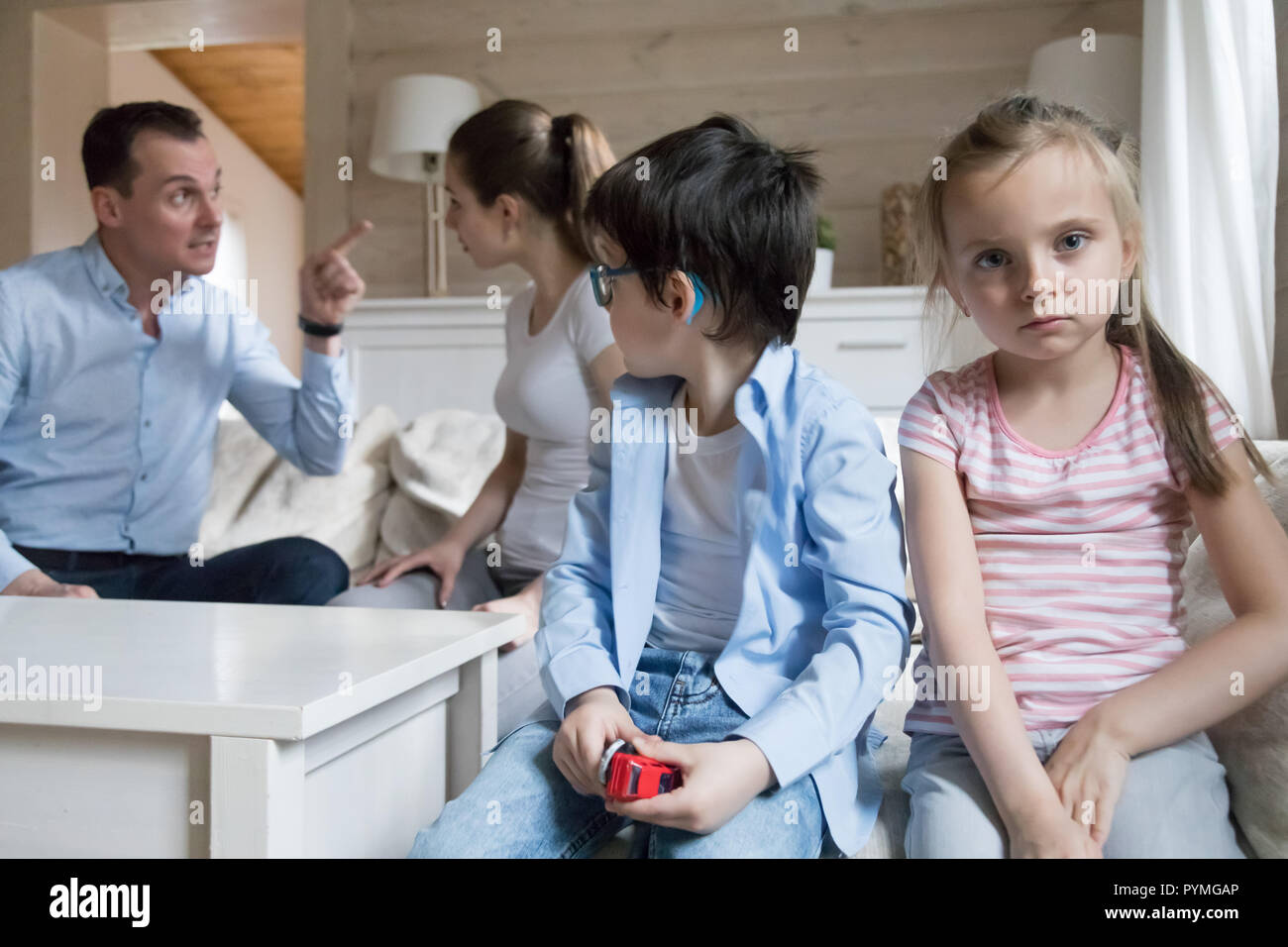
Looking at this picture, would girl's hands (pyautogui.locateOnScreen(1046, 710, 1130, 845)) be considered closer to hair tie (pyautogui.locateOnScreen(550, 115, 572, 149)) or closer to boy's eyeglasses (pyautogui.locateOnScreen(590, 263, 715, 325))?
boy's eyeglasses (pyautogui.locateOnScreen(590, 263, 715, 325))

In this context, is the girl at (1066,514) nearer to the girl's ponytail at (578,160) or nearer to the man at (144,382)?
the girl's ponytail at (578,160)

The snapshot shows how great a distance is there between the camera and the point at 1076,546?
0.89 m

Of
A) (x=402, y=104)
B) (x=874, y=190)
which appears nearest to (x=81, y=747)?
(x=402, y=104)

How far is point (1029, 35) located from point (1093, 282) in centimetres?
261

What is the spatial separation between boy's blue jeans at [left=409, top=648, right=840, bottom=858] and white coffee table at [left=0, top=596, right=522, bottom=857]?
0.10 meters

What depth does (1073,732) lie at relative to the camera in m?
0.80

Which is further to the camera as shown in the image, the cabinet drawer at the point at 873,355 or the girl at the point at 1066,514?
the cabinet drawer at the point at 873,355

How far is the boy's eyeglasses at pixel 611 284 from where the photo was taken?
0.94 metres

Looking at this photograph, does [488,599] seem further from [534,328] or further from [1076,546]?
[1076,546]

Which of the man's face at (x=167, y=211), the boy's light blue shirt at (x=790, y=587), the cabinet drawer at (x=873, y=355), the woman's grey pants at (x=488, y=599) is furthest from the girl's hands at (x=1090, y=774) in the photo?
the cabinet drawer at (x=873, y=355)

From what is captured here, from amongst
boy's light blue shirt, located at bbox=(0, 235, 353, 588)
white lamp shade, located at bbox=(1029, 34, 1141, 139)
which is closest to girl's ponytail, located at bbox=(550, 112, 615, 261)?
boy's light blue shirt, located at bbox=(0, 235, 353, 588)

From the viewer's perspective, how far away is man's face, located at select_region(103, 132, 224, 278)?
5.43 feet
